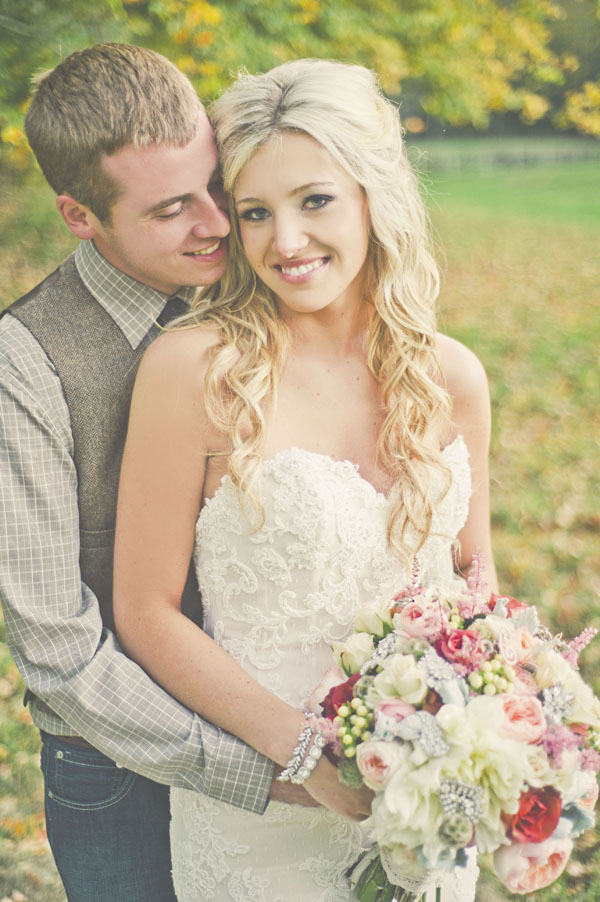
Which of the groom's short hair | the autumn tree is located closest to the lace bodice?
the groom's short hair

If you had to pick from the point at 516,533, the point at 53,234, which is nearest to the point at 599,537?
the point at 516,533

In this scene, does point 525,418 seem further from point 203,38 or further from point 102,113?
point 102,113

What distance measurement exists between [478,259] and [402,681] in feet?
51.4

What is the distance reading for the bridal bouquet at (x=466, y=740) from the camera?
1.87 metres

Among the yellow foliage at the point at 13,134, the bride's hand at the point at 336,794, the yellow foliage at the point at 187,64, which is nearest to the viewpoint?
the bride's hand at the point at 336,794

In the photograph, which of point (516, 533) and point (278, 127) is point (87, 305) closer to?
point (278, 127)

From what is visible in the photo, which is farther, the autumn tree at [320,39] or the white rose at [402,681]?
the autumn tree at [320,39]

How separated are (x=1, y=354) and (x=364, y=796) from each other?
145cm

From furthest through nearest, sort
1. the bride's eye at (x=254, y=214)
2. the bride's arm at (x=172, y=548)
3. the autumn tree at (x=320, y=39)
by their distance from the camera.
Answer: the autumn tree at (x=320, y=39)
the bride's eye at (x=254, y=214)
the bride's arm at (x=172, y=548)

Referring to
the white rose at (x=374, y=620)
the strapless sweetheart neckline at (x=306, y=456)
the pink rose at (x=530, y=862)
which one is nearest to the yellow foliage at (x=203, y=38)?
the strapless sweetheart neckline at (x=306, y=456)

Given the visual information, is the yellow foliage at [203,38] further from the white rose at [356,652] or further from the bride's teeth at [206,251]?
the white rose at [356,652]

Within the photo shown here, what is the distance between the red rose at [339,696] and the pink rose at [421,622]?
17 centimetres

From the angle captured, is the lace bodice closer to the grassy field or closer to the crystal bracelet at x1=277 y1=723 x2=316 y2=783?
the crystal bracelet at x1=277 y1=723 x2=316 y2=783

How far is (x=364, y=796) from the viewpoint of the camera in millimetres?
2219
